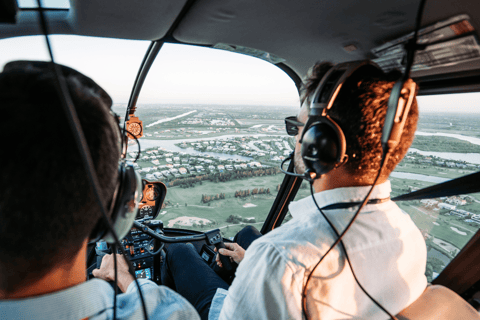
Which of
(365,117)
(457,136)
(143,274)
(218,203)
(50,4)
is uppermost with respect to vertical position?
(50,4)

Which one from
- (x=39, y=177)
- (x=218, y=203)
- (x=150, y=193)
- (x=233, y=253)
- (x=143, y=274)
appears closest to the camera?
(x=39, y=177)

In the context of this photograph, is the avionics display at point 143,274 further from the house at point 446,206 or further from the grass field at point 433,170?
the house at point 446,206

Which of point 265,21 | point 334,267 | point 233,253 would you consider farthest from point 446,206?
point 265,21

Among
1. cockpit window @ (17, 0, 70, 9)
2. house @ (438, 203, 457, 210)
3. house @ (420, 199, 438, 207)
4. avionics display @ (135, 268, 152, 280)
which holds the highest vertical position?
cockpit window @ (17, 0, 70, 9)

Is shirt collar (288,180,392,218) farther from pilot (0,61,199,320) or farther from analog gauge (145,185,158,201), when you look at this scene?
analog gauge (145,185,158,201)

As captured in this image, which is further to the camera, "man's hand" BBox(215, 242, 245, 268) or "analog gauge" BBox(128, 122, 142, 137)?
"analog gauge" BBox(128, 122, 142, 137)

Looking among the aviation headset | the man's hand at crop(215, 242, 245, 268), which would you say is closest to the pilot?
the aviation headset

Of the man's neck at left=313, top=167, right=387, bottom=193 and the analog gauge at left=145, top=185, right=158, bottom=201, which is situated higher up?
the man's neck at left=313, top=167, right=387, bottom=193

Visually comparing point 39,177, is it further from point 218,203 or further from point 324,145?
point 218,203
